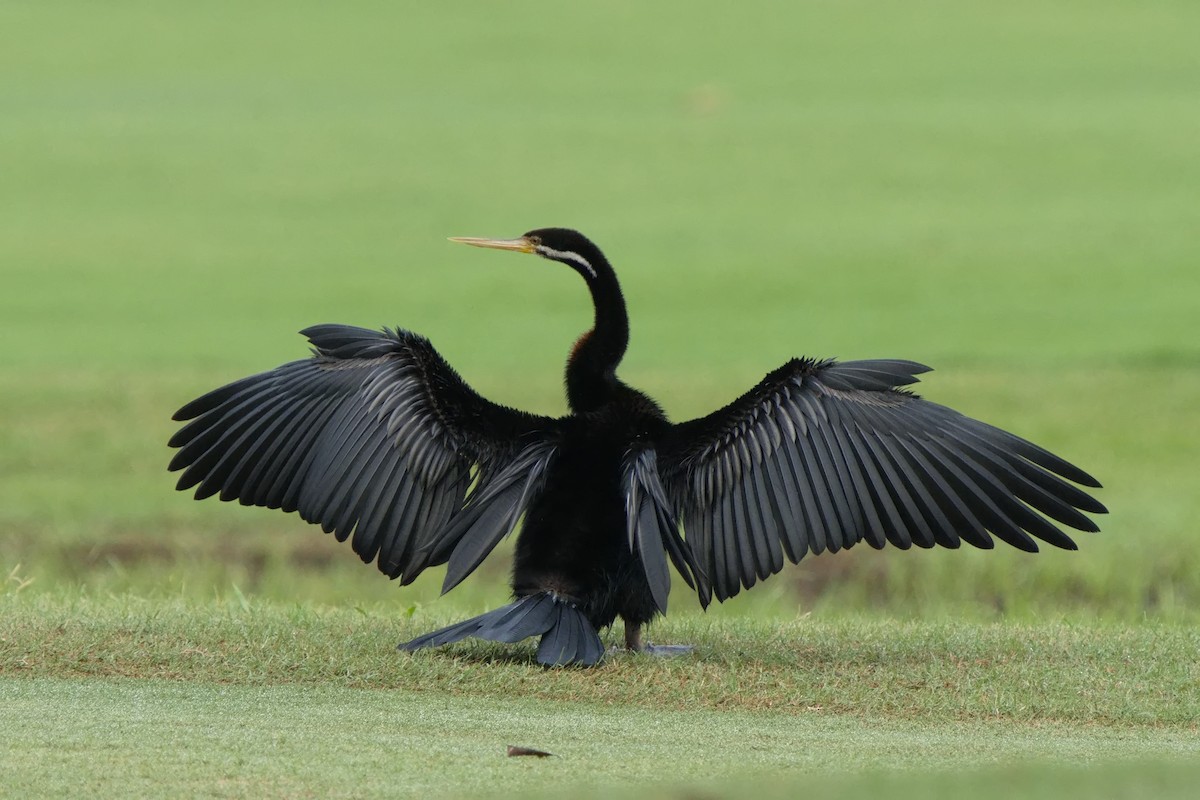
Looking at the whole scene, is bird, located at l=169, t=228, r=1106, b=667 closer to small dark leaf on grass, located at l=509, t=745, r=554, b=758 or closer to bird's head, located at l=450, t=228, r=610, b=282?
bird's head, located at l=450, t=228, r=610, b=282

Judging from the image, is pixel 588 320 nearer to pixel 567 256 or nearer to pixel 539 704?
pixel 567 256

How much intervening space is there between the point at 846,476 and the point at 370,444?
1.64 metres

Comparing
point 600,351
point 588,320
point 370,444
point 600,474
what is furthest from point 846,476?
point 588,320

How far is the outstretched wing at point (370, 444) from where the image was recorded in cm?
653

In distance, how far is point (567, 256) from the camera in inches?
271

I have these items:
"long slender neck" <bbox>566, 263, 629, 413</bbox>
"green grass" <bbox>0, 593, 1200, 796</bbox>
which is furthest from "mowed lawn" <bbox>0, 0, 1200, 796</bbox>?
"long slender neck" <bbox>566, 263, 629, 413</bbox>

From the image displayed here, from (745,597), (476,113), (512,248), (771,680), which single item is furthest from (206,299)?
(771,680)

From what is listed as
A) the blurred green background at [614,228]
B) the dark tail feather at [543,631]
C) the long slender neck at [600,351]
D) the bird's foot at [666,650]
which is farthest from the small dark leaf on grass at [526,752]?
the blurred green background at [614,228]

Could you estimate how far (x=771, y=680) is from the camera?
238 inches

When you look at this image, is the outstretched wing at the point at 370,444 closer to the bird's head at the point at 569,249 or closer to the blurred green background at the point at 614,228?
the bird's head at the point at 569,249

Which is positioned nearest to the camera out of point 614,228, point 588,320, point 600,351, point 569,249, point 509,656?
point 509,656

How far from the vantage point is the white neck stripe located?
683 cm

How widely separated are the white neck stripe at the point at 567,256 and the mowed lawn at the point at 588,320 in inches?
56.1

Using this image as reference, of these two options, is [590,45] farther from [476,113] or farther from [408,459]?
[408,459]
